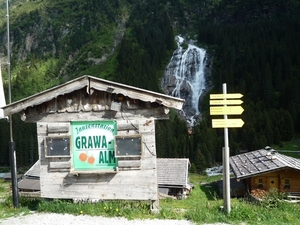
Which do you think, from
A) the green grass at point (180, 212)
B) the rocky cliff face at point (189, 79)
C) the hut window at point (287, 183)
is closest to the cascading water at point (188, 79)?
the rocky cliff face at point (189, 79)

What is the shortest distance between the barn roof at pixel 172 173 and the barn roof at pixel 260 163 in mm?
4645

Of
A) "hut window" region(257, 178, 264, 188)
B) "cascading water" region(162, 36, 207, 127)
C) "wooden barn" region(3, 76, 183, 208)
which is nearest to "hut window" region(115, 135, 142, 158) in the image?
"wooden barn" region(3, 76, 183, 208)

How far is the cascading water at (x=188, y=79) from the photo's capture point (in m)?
72.6

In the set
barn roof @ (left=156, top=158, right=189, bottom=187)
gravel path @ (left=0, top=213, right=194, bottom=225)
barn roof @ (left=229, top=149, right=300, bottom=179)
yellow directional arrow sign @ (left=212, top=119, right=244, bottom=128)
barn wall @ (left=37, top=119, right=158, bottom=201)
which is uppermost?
yellow directional arrow sign @ (left=212, top=119, right=244, bottom=128)

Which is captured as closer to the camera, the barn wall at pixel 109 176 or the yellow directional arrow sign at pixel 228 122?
the yellow directional arrow sign at pixel 228 122

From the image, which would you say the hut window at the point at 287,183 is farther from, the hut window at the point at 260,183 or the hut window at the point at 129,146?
the hut window at the point at 129,146

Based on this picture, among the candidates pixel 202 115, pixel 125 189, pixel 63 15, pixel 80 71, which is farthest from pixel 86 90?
pixel 63 15

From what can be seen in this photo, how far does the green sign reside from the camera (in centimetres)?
866

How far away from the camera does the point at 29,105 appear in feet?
29.1

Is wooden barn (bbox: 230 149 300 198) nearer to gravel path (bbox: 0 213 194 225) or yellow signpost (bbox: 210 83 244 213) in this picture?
yellow signpost (bbox: 210 83 244 213)

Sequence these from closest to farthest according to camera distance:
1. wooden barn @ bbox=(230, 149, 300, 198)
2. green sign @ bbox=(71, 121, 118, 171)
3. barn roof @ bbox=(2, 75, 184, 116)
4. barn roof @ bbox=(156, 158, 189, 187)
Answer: barn roof @ bbox=(2, 75, 184, 116) → green sign @ bbox=(71, 121, 118, 171) → wooden barn @ bbox=(230, 149, 300, 198) → barn roof @ bbox=(156, 158, 189, 187)

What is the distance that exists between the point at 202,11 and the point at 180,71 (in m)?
76.6

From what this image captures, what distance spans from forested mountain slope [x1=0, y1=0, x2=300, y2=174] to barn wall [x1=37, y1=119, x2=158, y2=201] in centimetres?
4131

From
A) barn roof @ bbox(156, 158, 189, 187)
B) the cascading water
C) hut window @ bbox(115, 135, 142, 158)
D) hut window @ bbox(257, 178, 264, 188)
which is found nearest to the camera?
hut window @ bbox(115, 135, 142, 158)
